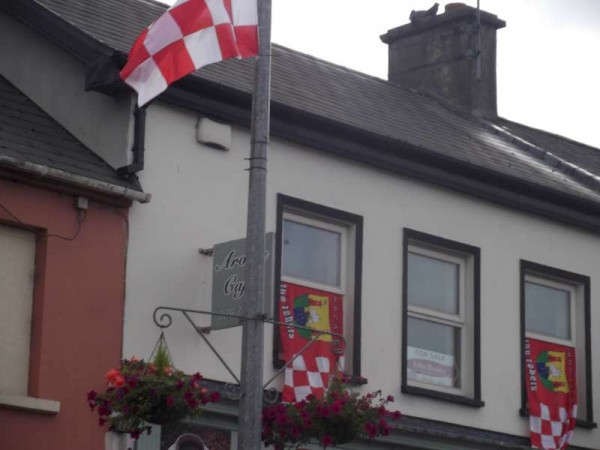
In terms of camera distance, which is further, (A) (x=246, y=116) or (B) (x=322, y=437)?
(A) (x=246, y=116)

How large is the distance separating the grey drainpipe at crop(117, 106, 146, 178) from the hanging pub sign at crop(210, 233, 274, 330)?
105 cm

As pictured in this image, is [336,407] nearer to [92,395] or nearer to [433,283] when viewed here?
[92,395]

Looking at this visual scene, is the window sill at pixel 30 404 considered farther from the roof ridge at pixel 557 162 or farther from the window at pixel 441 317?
the roof ridge at pixel 557 162

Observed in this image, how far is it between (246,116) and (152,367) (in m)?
4.08

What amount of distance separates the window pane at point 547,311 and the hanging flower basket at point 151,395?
23.5ft

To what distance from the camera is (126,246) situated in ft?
50.1

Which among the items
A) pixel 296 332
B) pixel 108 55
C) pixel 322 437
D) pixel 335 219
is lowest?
pixel 322 437

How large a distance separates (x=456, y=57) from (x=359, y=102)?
4.67 m

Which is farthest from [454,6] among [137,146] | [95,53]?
[137,146]

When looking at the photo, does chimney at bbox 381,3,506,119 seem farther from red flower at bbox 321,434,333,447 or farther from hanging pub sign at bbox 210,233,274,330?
red flower at bbox 321,434,333,447

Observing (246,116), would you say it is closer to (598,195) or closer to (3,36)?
(3,36)

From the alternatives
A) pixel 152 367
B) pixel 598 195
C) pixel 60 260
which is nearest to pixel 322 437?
pixel 152 367

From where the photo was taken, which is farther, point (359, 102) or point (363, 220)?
point (359, 102)

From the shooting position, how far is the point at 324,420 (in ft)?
46.8
